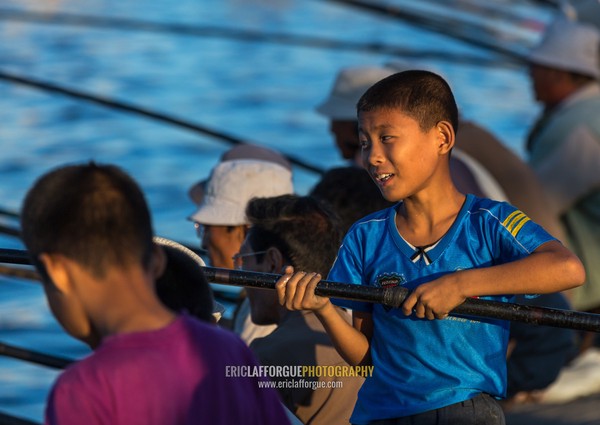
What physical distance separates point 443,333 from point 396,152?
0.33 m

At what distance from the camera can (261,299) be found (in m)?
3.03

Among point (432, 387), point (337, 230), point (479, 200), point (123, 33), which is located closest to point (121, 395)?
point (432, 387)

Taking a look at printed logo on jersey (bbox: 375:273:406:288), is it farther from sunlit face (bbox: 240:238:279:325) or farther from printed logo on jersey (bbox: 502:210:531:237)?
sunlit face (bbox: 240:238:279:325)

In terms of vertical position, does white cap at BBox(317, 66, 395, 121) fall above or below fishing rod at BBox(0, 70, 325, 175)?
below

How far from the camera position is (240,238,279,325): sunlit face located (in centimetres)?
302

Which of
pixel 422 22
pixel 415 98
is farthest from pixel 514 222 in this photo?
pixel 422 22

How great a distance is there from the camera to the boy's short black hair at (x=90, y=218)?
1.79 metres

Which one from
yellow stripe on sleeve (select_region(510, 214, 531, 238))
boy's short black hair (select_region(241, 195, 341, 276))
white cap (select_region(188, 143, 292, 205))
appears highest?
white cap (select_region(188, 143, 292, 205))

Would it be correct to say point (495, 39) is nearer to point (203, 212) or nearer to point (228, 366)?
point (203, 212)

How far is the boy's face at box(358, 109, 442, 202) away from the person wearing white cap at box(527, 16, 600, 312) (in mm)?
3009

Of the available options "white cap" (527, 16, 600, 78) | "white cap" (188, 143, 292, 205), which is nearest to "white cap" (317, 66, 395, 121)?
"white cap" (188, 143, 292, 205)

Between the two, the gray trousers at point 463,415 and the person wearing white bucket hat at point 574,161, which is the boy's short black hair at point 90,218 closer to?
the gray trousers at point 463,415

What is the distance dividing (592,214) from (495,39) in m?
5.20

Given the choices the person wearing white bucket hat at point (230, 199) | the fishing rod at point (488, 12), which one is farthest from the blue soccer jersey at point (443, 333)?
the fishing rod at point (488, 12)
